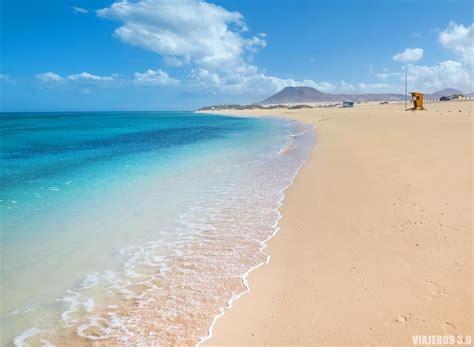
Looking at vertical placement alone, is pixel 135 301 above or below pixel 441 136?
below

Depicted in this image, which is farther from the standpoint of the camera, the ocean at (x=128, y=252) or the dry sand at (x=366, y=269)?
the ocean at (x=128, y=252)

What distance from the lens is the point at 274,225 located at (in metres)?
6.37

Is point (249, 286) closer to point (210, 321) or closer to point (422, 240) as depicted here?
point (210, 321)

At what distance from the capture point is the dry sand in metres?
3.15

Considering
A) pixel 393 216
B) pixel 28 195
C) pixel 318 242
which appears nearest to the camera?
pixel 318 242

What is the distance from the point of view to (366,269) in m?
4.21

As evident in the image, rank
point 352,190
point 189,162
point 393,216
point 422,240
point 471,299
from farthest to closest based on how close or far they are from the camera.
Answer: point 189,162
point 352,190
point 393,216
point 422,240
point 471,299

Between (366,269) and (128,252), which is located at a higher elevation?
(366,269)

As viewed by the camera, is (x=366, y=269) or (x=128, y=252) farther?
(x=128, y=252)

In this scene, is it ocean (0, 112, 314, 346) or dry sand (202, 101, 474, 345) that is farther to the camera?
ocean (0, 112, 314, 346)

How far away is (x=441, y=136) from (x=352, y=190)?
393 inches

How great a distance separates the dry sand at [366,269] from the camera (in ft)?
10.3

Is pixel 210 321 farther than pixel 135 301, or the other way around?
pixel 135 301

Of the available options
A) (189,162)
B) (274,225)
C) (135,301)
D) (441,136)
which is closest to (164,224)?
(274,225)
